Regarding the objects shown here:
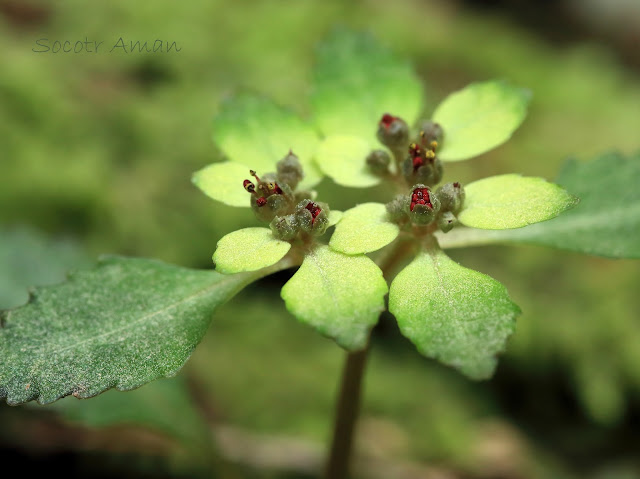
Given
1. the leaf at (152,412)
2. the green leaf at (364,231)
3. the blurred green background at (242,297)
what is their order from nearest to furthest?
the green leaf at (364,231) → the leaf at (152,412) → the blurred green background at (242,297)

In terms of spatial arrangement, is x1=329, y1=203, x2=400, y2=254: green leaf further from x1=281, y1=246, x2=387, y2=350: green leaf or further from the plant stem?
the plant stem

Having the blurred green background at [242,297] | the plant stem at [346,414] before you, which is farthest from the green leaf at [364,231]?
the blurred green background at [242,297]

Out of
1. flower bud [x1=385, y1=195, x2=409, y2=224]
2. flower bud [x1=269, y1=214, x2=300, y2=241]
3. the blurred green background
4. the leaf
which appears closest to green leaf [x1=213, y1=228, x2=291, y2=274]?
flower bud [x1=269, y1=214, x2=300, y2=241]

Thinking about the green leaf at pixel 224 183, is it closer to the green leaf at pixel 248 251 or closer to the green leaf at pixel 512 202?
the green leaf at pixel 248 251

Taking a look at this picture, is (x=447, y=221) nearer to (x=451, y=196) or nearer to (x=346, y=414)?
(x=451, y=196)

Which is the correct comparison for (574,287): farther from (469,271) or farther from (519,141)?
(469,271)

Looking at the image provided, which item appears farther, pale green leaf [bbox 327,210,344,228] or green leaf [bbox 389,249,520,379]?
pale green leaf [bbox 327,210,344,228]

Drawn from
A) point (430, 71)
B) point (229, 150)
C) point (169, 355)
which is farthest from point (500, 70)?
point (169, 355)
